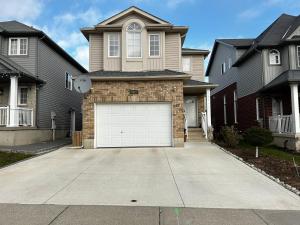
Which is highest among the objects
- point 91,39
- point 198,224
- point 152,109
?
point 91,39

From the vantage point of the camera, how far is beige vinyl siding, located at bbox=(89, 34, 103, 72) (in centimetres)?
1748

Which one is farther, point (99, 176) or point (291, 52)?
point (291, 52)

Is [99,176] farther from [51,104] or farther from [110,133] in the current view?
[51,104]

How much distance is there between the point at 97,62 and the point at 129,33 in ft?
8.84

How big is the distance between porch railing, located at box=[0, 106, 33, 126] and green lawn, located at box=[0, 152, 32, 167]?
3.57 metres

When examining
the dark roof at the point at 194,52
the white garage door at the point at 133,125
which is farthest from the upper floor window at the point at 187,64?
the white garage door at the point at 133,125

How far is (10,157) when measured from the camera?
11359 mm

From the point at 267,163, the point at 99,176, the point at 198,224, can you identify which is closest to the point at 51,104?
the point at 99,176

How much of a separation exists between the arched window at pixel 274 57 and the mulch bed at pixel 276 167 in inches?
298

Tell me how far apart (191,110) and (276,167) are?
34.6ft

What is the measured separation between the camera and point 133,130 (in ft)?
47.5

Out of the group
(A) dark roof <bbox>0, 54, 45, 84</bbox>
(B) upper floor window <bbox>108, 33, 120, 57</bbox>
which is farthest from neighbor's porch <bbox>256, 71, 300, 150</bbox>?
(A) dark roof <bbox>0, 54, 45, 84</bbox>

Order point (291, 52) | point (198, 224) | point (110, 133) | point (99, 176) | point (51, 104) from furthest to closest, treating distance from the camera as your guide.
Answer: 1. point (51, 104)
2. point (291, 52)
3. point (110, 133)
4. point (99, 176)
5. point (198, 224)

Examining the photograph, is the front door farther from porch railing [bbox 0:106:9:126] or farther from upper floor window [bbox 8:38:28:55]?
porch railing [bbox 0:106:9:126]
